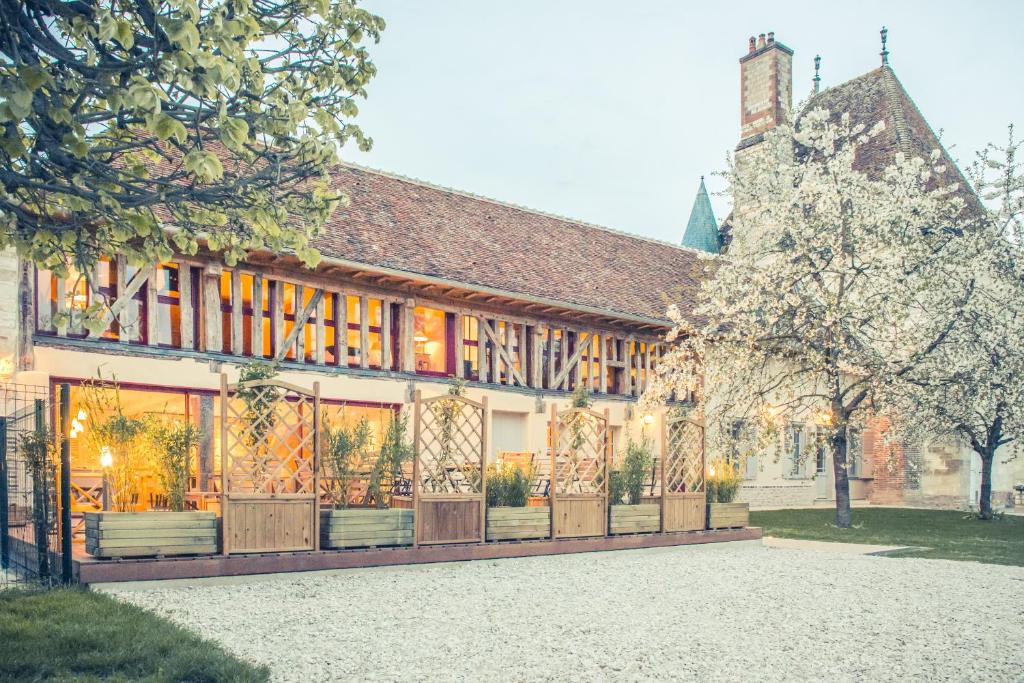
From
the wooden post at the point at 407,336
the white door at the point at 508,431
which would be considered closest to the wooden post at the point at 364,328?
the wooden post at the point at 407,336

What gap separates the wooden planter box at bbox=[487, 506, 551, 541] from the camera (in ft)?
36.9

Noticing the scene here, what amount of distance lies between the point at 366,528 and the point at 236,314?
7127 millimetres

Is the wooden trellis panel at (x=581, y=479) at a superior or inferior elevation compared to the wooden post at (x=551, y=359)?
inferior

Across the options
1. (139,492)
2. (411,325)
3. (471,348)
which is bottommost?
(139,492)

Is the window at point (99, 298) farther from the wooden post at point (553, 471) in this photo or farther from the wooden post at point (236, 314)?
the wooden post at point (553, 471)

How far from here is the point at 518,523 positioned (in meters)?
11.5

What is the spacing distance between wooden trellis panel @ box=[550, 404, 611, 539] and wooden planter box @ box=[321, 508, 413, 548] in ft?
7.48

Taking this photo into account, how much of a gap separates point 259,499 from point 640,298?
48.8ft

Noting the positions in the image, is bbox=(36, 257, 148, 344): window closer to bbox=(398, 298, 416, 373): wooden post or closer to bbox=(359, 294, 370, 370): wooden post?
bbox=(359, 294, 370, 370): wooden post

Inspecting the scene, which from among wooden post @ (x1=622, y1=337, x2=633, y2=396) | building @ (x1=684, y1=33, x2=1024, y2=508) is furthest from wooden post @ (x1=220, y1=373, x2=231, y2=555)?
building @ (x1=684, y1=33, x2=1024, y2=508)

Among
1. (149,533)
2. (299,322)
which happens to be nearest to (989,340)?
(299,322)

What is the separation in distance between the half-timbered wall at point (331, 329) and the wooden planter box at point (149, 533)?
14.5ft

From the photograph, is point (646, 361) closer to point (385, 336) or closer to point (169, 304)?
point (385, 336)

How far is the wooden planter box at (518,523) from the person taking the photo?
11.2 metres
